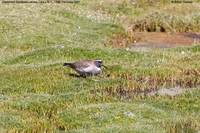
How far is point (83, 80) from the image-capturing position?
20891 millimetres

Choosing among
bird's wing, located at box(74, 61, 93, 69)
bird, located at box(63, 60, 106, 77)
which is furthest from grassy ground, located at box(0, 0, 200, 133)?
bird's wing, located at box(74, 61, 93, 69)

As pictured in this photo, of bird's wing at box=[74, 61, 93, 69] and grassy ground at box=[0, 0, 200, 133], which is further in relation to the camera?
bird's wing at box=[74, 61, 93, 69]

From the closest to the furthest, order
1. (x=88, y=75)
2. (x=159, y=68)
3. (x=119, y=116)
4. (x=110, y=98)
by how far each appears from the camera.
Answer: (x=119, y=116)
(x=110, y=98)
(x=88, y=75)
(x=159, y=68)

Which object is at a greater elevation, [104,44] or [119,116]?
[119,116]

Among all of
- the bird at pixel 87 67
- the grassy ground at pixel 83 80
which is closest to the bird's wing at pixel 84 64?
the bird at pixel 87 67

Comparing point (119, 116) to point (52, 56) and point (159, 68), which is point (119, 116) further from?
point (52, 56)

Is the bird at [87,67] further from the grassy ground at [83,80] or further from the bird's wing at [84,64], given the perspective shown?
the grassy ground at [83,80]

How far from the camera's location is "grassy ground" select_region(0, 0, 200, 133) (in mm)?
15836

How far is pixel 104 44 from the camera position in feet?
104

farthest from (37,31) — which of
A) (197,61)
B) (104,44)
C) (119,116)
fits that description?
(119,116)

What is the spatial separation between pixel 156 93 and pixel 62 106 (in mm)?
3735

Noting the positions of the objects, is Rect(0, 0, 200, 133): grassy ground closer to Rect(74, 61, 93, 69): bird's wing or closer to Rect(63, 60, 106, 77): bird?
Rect(63, 60, 106, 77): bird

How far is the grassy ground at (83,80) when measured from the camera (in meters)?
15.8

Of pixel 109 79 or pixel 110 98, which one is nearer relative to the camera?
pixel 110 98
